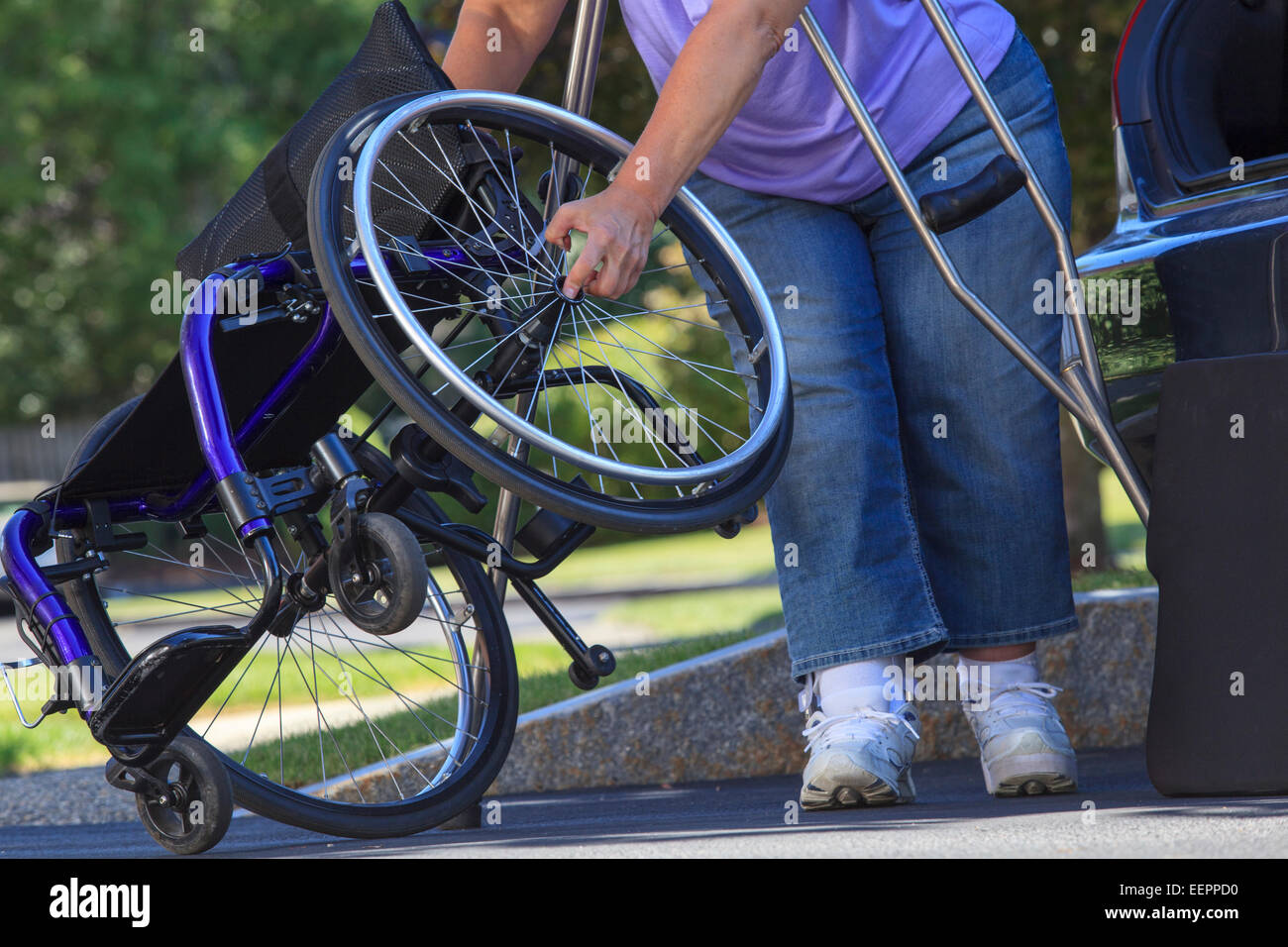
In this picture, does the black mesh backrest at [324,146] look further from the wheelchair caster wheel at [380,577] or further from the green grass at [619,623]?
the green grass at [619,623]

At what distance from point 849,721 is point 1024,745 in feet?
1.13

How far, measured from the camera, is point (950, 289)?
2.78 metres

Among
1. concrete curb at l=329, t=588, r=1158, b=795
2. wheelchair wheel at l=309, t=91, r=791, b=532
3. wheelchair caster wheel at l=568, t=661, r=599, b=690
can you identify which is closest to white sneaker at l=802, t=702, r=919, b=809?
wheelchair caster wheel at l=568, t=661, r=599, b=690

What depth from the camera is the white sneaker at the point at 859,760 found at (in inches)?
104

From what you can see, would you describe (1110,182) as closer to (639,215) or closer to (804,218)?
(804,218)

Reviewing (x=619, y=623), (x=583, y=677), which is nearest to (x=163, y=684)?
(x=583, y=677)

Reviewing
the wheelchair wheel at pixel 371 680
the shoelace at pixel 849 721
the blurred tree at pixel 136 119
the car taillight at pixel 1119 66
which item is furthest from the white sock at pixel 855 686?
the blurred tree at pixel 136 119

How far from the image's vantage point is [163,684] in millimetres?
2328

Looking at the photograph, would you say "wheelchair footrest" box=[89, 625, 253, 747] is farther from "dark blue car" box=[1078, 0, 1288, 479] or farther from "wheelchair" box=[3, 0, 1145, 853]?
"dark blue car" box=[1078, 0, 1288, 479]

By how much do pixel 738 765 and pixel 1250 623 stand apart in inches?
67.6

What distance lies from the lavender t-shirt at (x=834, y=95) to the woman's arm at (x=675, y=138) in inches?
17.1

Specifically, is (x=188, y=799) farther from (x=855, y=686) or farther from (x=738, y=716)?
(x=738, y=716)
